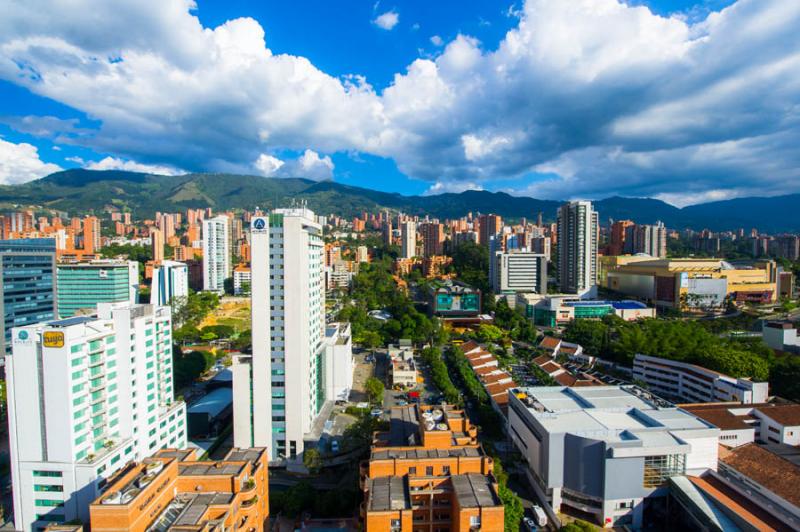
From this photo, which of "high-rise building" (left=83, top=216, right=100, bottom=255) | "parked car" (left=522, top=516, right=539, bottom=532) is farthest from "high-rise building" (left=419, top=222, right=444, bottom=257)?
"parked car" (left=522, top=516, right=539, bottom=532)

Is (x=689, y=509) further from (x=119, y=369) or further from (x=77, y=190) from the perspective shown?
(x=77, y=190)

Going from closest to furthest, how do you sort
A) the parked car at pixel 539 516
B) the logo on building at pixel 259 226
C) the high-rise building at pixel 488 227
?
the parked car at pixel 539 516 → the logo on building at pixel 259 226 → the high-rise building at pixel 488 227

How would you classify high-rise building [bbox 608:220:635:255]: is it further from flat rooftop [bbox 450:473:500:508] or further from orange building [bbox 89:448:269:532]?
orange building [bbox 89:448:269:532]

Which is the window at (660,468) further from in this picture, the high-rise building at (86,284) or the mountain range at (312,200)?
the mountain range at (312,200)

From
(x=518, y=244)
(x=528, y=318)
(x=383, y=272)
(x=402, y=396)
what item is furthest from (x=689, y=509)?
(x=518, y=244)

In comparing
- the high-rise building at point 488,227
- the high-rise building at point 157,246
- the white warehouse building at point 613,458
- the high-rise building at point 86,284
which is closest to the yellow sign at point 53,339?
the white warehouse building at point 613,458

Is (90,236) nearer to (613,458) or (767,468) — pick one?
(613,458)
